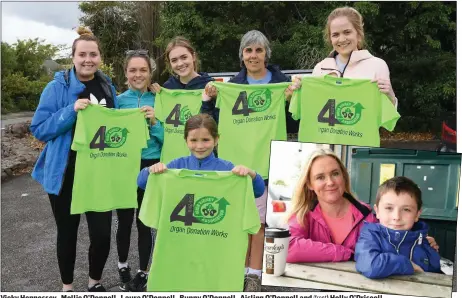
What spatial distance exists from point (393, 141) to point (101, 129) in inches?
447

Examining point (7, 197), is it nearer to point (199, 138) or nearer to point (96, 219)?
point (96, 219)

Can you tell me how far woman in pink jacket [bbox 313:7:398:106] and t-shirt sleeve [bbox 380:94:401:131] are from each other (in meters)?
0.05

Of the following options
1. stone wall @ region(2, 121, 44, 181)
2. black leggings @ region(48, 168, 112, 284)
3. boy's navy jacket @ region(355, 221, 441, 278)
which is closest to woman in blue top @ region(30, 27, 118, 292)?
black leggings @ region(48, 168, 112, 284)

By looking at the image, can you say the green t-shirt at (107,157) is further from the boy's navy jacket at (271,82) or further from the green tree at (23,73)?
the green tree at (23,73)

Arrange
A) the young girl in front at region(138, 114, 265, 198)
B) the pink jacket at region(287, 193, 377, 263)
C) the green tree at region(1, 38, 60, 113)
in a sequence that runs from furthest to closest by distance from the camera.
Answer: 1. the green tree at region(1, 38, 60, 113)
2. the young girl in front at region(138, 114, 265, 198)
3. the pink jacket at region(287, 193, 377, 263)

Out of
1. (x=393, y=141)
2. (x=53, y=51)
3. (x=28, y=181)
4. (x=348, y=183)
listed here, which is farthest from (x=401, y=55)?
(x=53, y=51)

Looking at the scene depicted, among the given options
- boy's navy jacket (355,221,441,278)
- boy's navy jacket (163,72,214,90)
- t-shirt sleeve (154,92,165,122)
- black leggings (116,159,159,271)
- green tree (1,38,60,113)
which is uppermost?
green tree (1,38,60,113)

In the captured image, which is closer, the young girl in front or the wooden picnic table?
the wooden picnic table

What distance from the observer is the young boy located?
7.95ft

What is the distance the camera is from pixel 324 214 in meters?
2.60

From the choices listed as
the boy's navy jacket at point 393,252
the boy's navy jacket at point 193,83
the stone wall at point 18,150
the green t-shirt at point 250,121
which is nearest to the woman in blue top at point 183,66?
the boy's navy jacket at point 193,83

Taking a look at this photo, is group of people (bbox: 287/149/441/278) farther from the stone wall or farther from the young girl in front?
the stone wall

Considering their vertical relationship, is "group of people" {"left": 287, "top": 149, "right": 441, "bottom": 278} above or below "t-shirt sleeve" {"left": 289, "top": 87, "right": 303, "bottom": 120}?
below

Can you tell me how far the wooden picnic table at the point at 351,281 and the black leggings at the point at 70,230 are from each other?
1325mm
